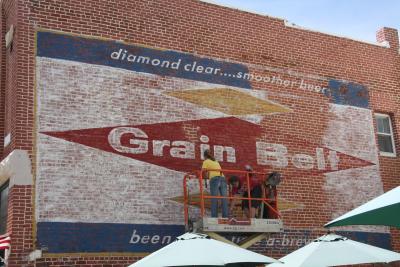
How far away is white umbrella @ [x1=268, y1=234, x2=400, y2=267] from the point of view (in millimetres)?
8867

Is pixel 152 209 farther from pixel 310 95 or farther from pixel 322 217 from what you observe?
pixel 310 95

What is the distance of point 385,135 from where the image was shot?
17219 mm

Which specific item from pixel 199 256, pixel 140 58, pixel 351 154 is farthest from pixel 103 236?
pixel 351 154

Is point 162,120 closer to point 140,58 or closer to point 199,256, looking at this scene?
point 140,58

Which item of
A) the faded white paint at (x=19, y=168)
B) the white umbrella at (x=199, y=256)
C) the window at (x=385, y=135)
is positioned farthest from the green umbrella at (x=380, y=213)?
the window at (x=385, y=135)

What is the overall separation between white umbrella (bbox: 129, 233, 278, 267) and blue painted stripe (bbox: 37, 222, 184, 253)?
3.40 meters

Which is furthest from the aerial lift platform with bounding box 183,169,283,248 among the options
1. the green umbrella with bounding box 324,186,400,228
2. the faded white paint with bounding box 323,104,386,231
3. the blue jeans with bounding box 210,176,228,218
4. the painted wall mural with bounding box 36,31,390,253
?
the green umbrella with bounding box 324,186,400,228

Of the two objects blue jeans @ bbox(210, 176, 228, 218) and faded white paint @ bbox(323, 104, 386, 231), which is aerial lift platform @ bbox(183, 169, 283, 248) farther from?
faded white paint @ bbox(323, 104, 386, 231)

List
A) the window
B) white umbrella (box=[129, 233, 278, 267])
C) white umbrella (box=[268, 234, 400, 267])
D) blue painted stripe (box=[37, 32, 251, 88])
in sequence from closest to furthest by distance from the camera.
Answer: white umbrella (box=[129, 233, 278, 267]) → white umbrella (box=[268, 234, 400, 267]) → blue painted stripe (box=[37, 32, 251, 88]) → the window

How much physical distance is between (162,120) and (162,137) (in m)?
0.43

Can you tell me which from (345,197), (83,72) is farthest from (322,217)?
(83,72)

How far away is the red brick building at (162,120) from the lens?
39.3 feet

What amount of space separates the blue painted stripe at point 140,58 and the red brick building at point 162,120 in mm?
32

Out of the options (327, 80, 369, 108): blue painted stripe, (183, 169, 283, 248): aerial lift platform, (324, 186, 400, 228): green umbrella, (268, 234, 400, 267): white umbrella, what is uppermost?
(327, 80, 369, 108): blue painted stripe
